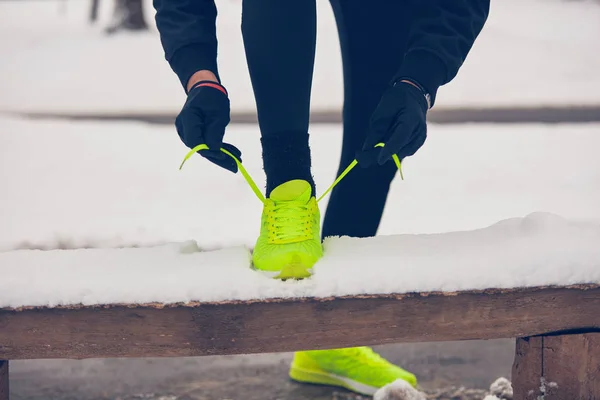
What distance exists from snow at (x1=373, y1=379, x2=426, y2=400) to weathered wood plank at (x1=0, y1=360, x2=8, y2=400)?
75 cm

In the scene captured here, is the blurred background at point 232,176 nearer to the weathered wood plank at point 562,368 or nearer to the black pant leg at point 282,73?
the weathered wood plank at point 562,368

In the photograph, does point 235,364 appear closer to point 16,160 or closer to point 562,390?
point 562,390

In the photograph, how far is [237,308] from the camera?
1.19 meters

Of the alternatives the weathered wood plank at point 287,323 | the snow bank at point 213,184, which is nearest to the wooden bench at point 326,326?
the weathered wood plank at point 287,323

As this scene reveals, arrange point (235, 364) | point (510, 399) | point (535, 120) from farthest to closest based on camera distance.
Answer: point (535, 120) < point (235, 364) < point (510, 399)

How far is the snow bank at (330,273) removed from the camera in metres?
1.18

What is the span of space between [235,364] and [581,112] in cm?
452

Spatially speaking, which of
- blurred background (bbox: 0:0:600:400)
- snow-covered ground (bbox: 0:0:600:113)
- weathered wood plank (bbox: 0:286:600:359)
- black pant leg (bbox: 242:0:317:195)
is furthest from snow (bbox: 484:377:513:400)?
snow-covered ground (bbox: 0:0:600:113)

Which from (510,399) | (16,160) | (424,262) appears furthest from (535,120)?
(424,262)

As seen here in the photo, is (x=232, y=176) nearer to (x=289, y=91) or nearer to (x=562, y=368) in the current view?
(x=289, y=91)

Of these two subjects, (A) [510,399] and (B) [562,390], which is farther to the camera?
(A) [510,399]

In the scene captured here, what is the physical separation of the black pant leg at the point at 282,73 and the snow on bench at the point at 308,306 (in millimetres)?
215

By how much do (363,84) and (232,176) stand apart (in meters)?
2.46

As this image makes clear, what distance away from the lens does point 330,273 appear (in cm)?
121
